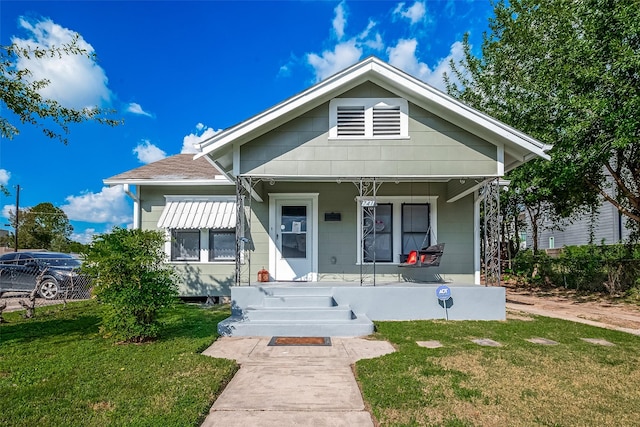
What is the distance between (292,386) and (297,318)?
299 centimetres

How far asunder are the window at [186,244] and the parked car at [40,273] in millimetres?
3329

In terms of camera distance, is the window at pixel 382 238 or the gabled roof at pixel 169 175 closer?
the window at pixel 382 238

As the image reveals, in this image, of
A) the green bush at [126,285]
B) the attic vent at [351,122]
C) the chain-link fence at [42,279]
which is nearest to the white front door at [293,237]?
the attic vent at [351,122]

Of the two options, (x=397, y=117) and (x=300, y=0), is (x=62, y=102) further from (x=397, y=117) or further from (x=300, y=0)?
(x=300, y=0)

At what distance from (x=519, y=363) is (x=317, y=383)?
2727 millimetres

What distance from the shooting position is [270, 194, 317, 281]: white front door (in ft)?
31.3

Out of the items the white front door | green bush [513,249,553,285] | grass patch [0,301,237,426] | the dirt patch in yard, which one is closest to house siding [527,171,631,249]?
green bush [513,249,553,285]

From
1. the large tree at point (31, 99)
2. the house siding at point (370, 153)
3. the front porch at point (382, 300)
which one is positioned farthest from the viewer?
the house siding at point (370, 153)

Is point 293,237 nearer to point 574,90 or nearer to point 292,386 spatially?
point 292,386

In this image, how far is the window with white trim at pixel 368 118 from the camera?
822 cm

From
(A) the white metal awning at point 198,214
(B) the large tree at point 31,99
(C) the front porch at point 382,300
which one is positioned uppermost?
(B) the large tree at point 31,99

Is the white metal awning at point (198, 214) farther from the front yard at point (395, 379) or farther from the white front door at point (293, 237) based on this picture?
the front yard at point (395, 379)

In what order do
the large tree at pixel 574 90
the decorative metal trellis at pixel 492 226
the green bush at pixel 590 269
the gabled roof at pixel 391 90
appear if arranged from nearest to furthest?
the gabled roof at pixel 391 90, the decorative metal trellis at pixel 492 226, the large tree at pixel 574 90, the green bush at pixel 590 269

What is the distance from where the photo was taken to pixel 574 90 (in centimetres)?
1021
